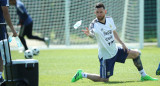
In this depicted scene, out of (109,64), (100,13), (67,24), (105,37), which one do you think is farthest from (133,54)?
(67,24)

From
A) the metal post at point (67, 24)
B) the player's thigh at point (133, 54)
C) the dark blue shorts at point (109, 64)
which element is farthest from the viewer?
the metal post at point (67, 24)

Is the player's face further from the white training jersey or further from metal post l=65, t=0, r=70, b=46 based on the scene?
metal post l=65, t=0, r=70, b=46

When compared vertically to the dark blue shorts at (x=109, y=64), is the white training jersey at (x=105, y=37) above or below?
above

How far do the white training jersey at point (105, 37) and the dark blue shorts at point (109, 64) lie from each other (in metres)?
0.08

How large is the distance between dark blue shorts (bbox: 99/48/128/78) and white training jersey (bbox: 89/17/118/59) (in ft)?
0.26

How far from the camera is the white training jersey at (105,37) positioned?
648 centimetres

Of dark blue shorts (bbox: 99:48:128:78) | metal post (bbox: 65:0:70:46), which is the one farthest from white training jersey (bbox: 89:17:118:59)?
metal post (bbox: 65:0:70:46)

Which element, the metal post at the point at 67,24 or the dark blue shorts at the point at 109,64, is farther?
the metal post at the point at 67,24

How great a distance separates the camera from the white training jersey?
6.48 metres

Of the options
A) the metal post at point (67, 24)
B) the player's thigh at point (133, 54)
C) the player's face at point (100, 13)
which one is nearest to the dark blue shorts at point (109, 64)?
the player's thigh at point (133, 54)

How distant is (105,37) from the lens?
6.52 m

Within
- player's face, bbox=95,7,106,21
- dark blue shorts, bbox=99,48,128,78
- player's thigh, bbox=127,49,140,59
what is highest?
player's face, bbox=95,7,106,21

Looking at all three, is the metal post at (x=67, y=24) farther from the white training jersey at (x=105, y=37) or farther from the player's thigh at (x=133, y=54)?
the player's thigh at (x=133, y=54)

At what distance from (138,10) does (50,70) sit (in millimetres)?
7441
